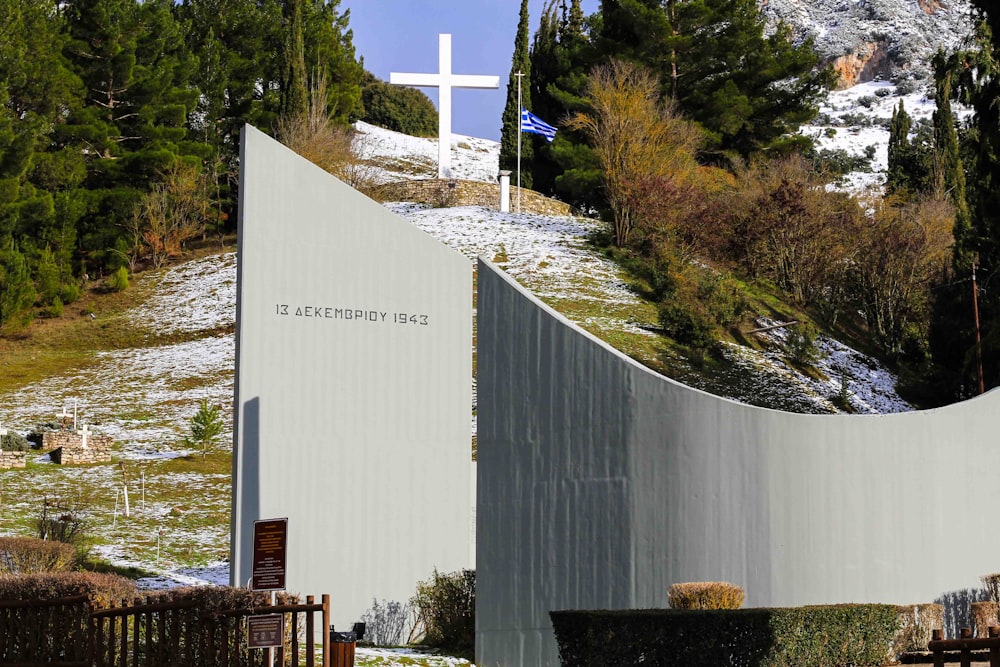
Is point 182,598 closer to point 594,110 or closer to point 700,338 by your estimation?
point 700,338

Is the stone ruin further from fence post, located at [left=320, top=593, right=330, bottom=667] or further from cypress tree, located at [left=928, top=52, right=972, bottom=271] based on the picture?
fence post, located at [left=320, top=593, right=330, bottom=667]

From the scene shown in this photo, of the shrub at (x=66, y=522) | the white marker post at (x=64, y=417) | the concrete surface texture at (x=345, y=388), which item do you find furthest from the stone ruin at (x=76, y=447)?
the concrete surface texture at (x=345, y=388)

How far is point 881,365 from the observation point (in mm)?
31250

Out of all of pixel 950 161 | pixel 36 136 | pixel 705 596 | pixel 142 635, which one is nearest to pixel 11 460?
pixel 142 635

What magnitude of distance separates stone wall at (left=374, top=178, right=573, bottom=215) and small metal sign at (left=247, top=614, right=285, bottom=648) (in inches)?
1415

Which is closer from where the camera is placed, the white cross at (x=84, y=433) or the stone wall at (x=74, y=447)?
the stone wall at (x=74, y=447)

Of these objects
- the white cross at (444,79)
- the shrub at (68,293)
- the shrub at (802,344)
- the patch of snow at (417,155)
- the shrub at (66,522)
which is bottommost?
the shrub at (66,522)

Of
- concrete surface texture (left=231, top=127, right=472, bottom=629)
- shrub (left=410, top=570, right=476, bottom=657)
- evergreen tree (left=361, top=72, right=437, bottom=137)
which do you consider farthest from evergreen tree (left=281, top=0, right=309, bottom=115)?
shrub (left=410, top=570, right=476, bottom=657)

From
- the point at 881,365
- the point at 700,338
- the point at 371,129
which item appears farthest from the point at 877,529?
the point at 371,129

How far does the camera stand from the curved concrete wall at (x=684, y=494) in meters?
10.9

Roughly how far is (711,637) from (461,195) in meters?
37.2

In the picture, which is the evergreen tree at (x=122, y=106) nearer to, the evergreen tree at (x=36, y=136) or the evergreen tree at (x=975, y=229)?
the evergreen tree at (x=36, y=136)

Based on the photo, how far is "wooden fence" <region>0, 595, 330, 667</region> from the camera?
347 inches

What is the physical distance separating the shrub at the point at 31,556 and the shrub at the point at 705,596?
767 cm
